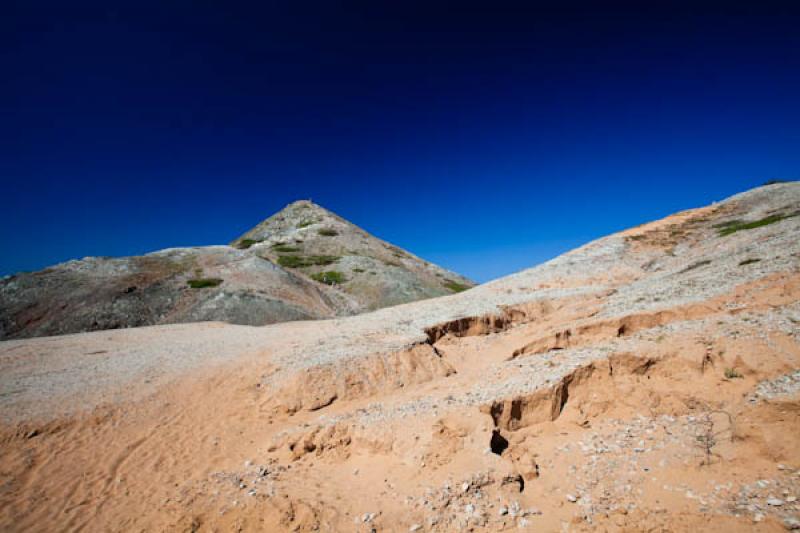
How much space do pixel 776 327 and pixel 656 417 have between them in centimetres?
521

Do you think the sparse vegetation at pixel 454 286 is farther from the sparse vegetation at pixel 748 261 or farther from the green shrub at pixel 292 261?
the sparse vegetation at pixel 748 261

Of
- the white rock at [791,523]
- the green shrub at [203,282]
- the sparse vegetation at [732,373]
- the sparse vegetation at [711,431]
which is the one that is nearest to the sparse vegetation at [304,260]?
the green shrub at [203,282]

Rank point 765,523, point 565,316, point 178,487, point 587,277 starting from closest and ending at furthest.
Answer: point 765,523 < point 178,487 < point 565,316 < point 587,277

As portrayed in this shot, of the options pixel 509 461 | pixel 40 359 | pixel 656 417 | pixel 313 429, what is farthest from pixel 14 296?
pixel 656 417

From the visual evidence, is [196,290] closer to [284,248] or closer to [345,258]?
[345,258]

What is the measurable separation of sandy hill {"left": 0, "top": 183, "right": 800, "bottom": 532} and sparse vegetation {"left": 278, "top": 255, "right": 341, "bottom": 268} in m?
57.1

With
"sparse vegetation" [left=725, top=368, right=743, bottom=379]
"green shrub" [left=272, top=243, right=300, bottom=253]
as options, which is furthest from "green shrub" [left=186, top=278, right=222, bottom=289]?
"sparse vegetation" [left=725, top=368, right=743, bottom=379]

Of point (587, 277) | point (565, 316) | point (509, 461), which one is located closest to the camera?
point (509, 461)

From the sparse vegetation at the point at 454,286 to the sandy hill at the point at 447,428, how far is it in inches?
2501

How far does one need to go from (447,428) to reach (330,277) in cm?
6433

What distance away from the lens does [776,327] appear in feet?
38.4

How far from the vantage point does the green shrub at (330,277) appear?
238 ft

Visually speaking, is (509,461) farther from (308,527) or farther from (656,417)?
(308,527)

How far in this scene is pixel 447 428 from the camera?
12.0 m
